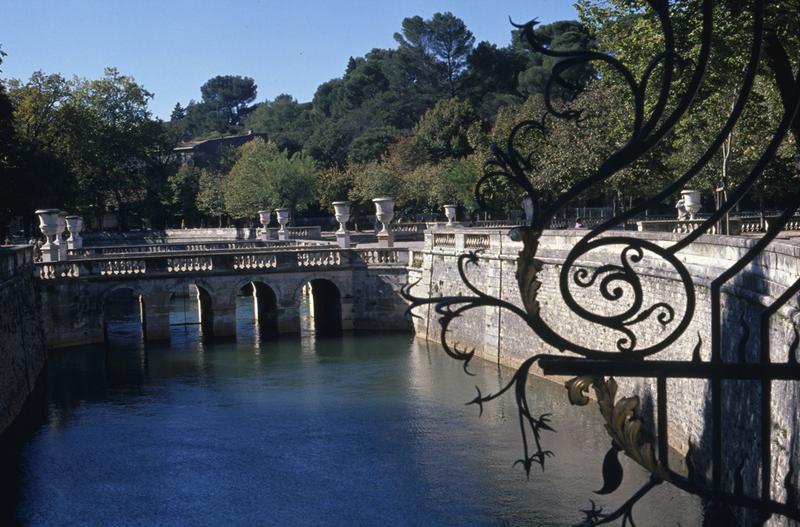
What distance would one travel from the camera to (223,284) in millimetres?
38844

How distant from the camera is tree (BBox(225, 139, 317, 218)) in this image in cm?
7450

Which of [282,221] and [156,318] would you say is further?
[282,221]

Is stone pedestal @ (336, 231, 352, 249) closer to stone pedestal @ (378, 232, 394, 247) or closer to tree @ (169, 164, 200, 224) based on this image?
stone pedestal @ (378, 232, 394, 247)

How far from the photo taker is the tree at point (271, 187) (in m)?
74.5

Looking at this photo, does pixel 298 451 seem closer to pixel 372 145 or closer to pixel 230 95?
pixel 372 145

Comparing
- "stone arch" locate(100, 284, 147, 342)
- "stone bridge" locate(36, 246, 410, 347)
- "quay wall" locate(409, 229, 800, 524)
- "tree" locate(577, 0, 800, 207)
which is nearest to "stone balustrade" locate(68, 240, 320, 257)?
"stone arch" locate(100, 284, 147, 342)

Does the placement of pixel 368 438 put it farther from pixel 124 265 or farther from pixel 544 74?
pixel 544 74

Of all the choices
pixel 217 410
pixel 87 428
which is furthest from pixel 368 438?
pixel 87 428

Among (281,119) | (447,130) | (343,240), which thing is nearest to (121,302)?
(343,240)

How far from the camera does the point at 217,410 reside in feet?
88.2

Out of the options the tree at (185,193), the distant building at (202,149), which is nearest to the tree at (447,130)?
the tree at (185,193)

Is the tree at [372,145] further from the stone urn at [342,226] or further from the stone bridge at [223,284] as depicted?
the stone bridge at [223,284]

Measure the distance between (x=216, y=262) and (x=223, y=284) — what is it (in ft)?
2.79

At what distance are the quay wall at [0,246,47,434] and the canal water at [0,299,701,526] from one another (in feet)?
2.59
